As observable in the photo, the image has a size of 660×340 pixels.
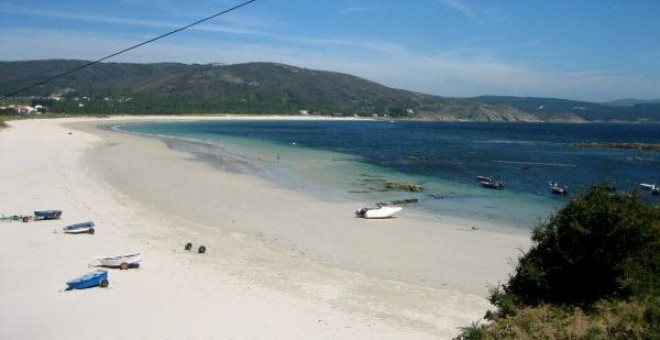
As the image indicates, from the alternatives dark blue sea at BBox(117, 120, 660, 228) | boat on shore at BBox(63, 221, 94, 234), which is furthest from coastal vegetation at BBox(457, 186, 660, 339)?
boat on shore at BBox(63, 221, 94, 234)

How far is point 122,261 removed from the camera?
52.5ft

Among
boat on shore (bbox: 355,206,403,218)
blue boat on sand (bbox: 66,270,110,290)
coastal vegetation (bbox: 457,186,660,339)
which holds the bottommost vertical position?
boat on shore (bbox: 355,206,403,218)

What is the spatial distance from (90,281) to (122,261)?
1.77 metres

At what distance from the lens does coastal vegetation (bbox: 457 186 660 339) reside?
8.47m

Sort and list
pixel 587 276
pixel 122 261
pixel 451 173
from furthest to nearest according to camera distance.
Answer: pixel 451 173, pixel 122 261, pixel 587 276

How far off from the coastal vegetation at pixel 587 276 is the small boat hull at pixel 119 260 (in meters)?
10.7

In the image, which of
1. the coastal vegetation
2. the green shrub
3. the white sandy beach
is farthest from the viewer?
the white sandy beach

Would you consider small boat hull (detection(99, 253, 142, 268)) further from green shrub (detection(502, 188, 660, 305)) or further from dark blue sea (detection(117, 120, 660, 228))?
dark blue sea (detection(117, 120, 660, 228))

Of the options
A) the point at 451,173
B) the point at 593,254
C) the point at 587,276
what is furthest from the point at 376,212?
the point at 451,173

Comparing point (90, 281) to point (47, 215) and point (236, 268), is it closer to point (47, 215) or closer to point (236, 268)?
point (236, 268)

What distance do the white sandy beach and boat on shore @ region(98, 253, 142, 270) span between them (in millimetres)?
301

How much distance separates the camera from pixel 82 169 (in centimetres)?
3844

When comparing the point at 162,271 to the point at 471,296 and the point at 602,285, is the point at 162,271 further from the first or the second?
the point at 602,285

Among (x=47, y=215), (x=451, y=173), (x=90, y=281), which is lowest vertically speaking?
(x=451, y=173)
